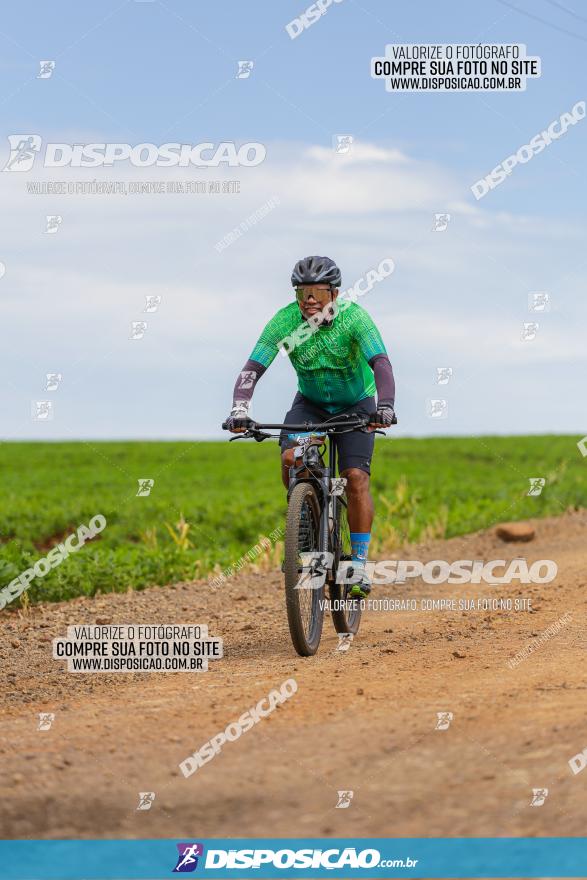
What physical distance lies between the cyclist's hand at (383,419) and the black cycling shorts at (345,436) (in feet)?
1.18

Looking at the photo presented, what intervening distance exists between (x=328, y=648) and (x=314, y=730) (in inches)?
109

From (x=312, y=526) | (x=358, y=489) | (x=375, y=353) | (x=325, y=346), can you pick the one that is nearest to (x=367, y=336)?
(x=375, y=353)

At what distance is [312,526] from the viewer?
7.74 m

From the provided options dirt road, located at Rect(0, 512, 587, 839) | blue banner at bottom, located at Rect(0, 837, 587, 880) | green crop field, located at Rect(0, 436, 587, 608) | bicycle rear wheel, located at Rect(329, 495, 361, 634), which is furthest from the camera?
green crop field, located at Rect(0, 436, 587, 608)

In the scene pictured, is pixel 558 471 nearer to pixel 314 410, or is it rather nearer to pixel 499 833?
pixel 314 410

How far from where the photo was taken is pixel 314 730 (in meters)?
5.38

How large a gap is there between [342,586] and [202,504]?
458 inches

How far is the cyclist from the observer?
7.84 meters

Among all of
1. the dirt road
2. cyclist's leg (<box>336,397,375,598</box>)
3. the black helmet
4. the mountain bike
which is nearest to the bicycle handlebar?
the mountain bike

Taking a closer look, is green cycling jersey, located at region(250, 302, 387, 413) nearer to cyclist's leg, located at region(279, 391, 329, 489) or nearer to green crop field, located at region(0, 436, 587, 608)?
cyclist's leg, located at region(279, 391, 329, 489)

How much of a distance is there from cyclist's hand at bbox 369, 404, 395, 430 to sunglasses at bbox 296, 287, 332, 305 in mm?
892

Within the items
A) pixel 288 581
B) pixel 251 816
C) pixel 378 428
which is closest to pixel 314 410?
pixel 378 428

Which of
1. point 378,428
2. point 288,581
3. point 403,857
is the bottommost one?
point 403,857

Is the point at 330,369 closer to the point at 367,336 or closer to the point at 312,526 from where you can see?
the point at 367,336
